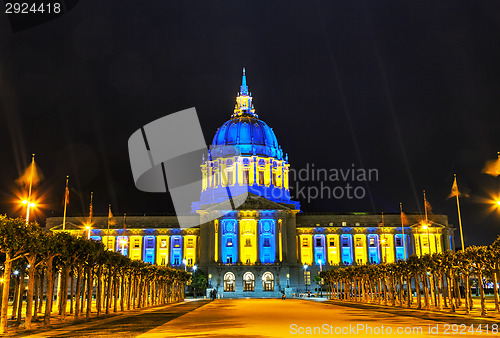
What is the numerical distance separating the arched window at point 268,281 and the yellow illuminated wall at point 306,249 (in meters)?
15.1

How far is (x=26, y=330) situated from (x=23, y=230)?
20.1 ft

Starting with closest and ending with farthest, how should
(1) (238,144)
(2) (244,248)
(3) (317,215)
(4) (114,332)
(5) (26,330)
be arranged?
(4) (114,332) < (5) (26,330) < (2) (244,248) < (3) (317,215) < (1) (238,144)

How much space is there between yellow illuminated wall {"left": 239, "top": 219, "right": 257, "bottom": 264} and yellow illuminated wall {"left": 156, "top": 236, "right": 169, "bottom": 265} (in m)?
21.7

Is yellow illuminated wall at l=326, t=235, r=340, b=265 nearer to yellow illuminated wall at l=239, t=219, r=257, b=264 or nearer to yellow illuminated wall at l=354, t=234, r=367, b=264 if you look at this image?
yellow illuminated wall at l=354, t=234, r=367, b=264

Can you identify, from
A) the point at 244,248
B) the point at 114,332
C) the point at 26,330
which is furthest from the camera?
the point at 244,248

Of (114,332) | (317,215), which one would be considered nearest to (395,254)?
(317,215)

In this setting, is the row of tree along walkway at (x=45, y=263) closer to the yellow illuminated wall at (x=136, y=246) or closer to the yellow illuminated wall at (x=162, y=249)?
the yellow illuminated wall at (x=162, y=249)

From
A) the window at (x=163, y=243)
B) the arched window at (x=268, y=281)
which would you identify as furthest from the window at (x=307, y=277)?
the window at (x=163, y=243)

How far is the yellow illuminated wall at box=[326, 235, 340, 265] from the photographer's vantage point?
476 ft

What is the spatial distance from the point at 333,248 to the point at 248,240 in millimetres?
24279

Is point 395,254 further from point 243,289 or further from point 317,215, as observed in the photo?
point 243,289

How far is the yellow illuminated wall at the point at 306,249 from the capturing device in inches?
5699

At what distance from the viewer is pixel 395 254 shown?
146875mm

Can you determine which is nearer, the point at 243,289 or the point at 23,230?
the point at 23,230
